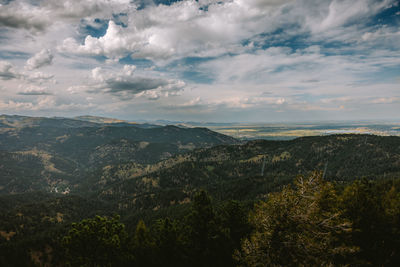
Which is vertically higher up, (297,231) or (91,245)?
(297,231)

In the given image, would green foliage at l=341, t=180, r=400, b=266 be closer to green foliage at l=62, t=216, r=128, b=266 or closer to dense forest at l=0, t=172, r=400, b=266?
dense forest at l=0, t=172, r=400, b=266

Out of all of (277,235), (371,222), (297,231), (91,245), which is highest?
(297,231)

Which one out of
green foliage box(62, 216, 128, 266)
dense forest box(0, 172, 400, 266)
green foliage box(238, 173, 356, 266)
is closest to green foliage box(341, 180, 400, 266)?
dense forest box(0, 172, 400, 266)

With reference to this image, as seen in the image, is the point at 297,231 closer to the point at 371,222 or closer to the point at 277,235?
the point at 277,235

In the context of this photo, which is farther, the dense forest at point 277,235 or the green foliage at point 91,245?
the green foliage at point 91,245

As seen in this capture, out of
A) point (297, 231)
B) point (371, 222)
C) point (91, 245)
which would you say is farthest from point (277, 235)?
point (91, 245)

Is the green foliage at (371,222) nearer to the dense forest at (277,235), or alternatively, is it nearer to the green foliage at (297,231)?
the dense forest at (277,235)

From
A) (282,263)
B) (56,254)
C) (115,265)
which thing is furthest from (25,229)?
(282,263)

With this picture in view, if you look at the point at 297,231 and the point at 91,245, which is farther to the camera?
the point at 91,245

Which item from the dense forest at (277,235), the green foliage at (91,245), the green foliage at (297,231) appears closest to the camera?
the green foliage at (297,231)

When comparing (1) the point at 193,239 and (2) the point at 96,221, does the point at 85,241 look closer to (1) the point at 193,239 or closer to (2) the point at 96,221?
(2) the point at 96,221

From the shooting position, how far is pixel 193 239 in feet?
126

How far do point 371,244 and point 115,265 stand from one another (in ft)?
134

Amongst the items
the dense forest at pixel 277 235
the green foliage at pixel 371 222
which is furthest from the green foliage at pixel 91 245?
the green foliage at pixel 371 222
